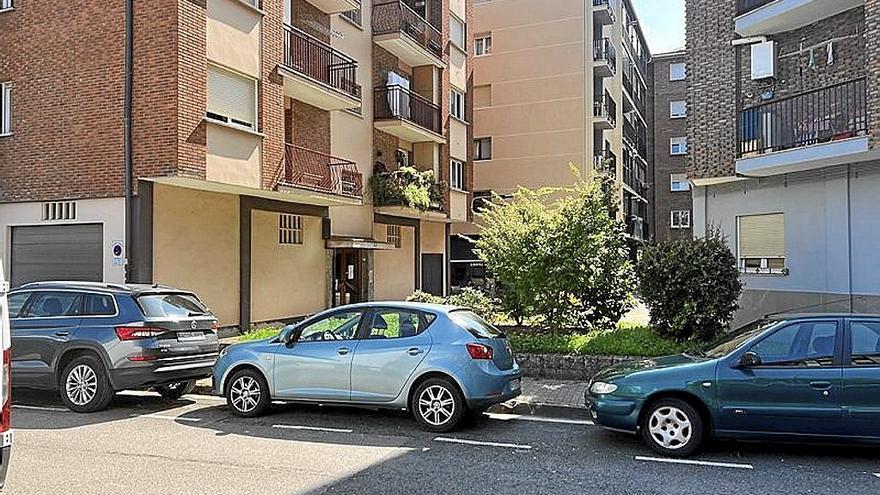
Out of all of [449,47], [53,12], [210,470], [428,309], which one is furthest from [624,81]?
[210,470]

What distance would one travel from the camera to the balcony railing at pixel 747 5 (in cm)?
1644

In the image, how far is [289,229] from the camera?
20031 mm

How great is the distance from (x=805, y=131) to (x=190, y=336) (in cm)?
1269

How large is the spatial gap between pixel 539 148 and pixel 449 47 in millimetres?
7882

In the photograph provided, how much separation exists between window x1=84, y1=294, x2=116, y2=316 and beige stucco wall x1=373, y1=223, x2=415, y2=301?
14359mm

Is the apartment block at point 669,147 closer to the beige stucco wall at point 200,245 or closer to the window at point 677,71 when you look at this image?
the window at point 677,71

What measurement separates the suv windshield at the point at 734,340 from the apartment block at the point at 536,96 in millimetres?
25090

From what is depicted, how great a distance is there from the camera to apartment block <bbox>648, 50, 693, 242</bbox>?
47.1 meters

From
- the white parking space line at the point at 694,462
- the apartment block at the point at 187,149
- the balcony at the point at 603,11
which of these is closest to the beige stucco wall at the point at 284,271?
the apartment block at the point at 187,149

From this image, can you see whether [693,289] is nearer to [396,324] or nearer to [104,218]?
[396,324]

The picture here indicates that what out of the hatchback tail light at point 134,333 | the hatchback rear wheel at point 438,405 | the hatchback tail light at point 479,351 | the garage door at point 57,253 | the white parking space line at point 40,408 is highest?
the garage door at point 57,253

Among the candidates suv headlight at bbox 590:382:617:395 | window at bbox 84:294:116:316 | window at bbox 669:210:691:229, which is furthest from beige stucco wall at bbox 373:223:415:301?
window at bbox 669:210:691:229

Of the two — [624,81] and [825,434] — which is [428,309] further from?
[624,81]

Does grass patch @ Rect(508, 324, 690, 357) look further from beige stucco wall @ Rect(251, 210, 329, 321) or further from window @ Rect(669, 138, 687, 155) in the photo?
window @ Rect(669, 138, 687, 155)
